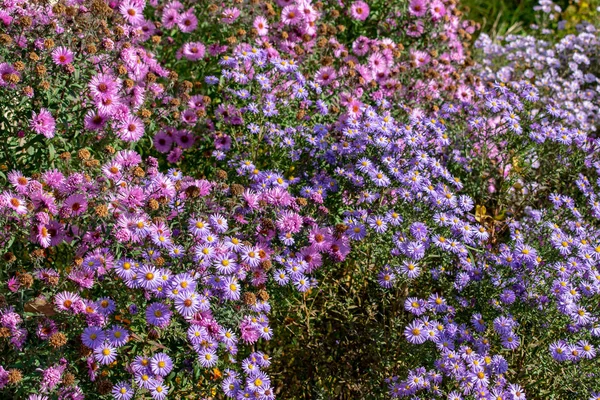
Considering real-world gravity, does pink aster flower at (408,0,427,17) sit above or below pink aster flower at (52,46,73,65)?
above

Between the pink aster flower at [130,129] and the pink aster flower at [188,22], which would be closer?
the pink aster flower at [130,129]

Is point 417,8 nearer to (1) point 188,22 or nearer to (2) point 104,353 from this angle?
(1) point 188,22

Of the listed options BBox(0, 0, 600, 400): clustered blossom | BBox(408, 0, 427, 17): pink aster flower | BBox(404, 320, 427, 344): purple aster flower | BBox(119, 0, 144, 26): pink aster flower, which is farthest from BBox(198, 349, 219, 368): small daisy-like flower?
BBox(408, 0, 427, 17): pink aster flower

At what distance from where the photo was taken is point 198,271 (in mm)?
2482

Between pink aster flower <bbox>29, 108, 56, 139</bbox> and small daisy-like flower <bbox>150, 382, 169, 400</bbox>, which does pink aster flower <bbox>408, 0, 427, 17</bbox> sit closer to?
pink aster flower <bbox>29, 108, 56, 139</bbox>

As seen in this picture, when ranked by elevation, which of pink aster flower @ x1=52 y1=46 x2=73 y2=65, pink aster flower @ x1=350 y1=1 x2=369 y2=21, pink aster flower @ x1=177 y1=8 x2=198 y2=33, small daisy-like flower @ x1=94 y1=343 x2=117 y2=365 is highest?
pink aster flower @ x1=350 y1=1 x2=369 y2=21

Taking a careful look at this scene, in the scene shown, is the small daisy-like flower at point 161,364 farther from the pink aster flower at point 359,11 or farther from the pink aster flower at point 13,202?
the pink aster flower at point 359,11

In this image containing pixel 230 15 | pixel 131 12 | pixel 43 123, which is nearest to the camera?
pixel 43 123

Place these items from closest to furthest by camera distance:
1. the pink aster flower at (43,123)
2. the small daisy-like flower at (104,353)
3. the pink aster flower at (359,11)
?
1. the small daisy-like flower at (104,353)
2. the pink aster flower at (43,123)
3. the pink aster flower at (359,11)

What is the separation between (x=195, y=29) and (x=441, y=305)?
217 centimetres

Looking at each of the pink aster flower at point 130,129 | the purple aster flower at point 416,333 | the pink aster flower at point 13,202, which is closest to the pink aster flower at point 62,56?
the pink aster flower at point 130,129

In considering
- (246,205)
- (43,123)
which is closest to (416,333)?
(246,205)

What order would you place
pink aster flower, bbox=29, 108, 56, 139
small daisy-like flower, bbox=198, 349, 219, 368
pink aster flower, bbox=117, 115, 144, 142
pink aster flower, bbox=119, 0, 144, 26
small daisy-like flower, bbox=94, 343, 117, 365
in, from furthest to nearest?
pink aster flower, bbox=119, 0, 144, 26, pink aster flower, bbox=117, 115, 144, 142, pink aster flower, bbox=29, 108, 56, 139, small daisy-like flower, bbox=198, 349, 219, 368, small daisy-like flower, bbox=94, 343, 117, 365

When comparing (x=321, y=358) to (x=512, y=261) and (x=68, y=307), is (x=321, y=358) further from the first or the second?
(x=68, y=307)
